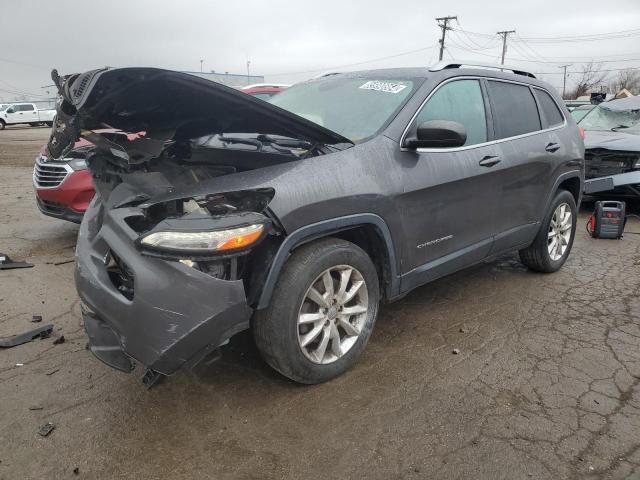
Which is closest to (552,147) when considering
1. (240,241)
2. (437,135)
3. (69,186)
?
(437,135)

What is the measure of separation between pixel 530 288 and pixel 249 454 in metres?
3.11

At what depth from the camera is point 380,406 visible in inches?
106

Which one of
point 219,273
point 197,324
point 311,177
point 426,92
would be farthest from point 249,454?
point 426,92

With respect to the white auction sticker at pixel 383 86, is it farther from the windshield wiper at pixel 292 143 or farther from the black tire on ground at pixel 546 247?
the black tire on ground at pixel 546 247

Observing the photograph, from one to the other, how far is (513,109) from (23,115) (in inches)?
1618

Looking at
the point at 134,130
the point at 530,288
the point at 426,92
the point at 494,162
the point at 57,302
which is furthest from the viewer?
the point at 530,288

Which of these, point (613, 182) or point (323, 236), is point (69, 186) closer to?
point (323, 236)

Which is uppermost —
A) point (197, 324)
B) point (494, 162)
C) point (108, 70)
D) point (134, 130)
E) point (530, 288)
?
point (108, 70)

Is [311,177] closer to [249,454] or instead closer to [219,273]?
[219,273]

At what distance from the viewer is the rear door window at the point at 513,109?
3.90 m

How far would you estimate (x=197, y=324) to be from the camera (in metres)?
2.28

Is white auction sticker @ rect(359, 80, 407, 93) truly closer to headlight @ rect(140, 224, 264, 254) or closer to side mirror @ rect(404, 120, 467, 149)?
side mirror @ rect(404, 120, 467, 149)

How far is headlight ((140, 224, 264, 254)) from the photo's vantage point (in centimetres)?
221

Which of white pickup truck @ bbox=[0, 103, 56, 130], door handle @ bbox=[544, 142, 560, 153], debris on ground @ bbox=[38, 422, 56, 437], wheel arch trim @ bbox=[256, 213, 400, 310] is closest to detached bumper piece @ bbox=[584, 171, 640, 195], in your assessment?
door handle @ bbox=[544, 142, 560, 153]
